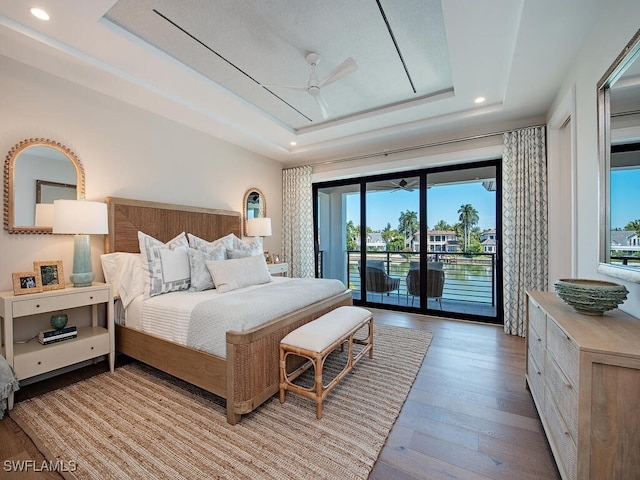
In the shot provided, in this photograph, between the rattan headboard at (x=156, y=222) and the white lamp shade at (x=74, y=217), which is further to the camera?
Answer: the rattan headboard at (x=156, y=222)


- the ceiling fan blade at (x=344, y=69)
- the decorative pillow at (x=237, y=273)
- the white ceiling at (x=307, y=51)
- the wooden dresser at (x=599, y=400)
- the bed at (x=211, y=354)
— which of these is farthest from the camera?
the decorative pillow at (x=237, y=273)

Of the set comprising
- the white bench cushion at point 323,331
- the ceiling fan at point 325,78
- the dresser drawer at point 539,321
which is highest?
the ceiling fan at point 325,78

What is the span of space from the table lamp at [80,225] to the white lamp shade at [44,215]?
0.25 m

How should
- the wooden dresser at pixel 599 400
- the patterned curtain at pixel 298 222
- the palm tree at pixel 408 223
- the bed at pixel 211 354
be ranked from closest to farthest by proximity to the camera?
the wooden dresser at pixel 599 400
the bed at pixel 211 354
the palm tree at pixel 408 223
the patterned curtain at pixel 298 222

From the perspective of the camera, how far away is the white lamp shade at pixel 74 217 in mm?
2230

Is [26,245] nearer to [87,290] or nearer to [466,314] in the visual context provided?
[87,290]

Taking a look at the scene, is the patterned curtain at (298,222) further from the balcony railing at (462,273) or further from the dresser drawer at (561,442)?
the dresser drawer at (561,442)

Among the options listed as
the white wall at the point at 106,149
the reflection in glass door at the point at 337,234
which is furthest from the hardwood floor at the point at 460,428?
the reflection in glass door at the point at 337,234

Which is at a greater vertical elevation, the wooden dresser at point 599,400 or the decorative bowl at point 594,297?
the decorative bowl at point 594,297

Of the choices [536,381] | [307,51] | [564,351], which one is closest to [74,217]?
[307,51]

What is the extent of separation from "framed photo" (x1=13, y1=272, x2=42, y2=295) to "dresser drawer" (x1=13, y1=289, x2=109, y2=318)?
153mm

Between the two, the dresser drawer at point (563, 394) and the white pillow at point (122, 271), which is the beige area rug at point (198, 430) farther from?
the dresser drawer at point (563, 394)

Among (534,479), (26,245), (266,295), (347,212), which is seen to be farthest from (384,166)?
(26,245)

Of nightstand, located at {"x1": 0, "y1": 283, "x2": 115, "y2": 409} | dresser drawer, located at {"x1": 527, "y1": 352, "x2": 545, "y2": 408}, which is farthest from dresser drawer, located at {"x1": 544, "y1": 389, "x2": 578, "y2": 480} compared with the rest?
nightstand, located at {"x1": 0, "y1": 283, "x2": 115, "y2": 409}
